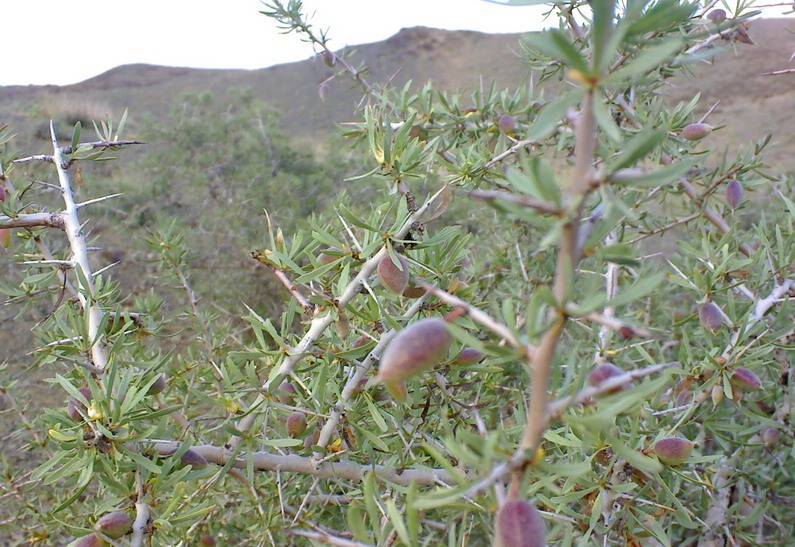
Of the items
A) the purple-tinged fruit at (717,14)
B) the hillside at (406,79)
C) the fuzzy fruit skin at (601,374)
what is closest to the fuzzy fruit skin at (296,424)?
the fuzzy fruit skin at (601,374)

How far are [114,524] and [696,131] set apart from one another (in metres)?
1.20

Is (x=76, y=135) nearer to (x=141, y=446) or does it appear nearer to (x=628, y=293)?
(x=141, y=446)

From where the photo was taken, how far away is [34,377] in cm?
275

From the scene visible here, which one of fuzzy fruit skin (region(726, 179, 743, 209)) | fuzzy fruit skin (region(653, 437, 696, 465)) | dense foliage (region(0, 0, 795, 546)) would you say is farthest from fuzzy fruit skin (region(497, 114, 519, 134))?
fuzzy fruit skin (region(653, 437, 696, 465))

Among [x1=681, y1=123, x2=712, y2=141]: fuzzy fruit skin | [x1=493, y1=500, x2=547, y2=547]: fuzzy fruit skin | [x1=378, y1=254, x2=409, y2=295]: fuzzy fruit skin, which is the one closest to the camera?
[x1=493, y1=500, x2=547, y2=547]: fuzzy fruit skin

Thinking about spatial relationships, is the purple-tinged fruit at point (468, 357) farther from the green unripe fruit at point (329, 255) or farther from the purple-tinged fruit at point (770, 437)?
the purple-tinged fruit at point (770, 437)

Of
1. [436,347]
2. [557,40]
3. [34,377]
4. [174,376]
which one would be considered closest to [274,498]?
[174,376]

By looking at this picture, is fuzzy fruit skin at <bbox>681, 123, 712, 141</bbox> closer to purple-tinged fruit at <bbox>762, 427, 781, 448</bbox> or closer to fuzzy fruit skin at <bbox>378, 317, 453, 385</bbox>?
purple-tinged fruit at <bbox>762, 427, 781, 448</bbox>

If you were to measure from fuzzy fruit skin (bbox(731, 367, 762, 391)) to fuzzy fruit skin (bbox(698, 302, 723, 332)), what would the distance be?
0.31 ft

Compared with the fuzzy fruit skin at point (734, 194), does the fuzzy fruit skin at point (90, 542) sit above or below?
below

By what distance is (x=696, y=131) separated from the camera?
44.5 inches

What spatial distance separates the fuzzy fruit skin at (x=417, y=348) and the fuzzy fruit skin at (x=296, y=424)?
1.44ft

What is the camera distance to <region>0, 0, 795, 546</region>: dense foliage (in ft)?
1.22

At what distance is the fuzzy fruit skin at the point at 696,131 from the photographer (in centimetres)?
112
